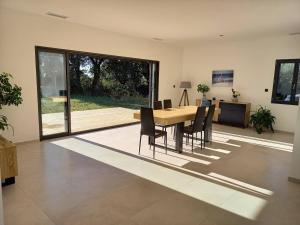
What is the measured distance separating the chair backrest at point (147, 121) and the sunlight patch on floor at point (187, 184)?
0.56m

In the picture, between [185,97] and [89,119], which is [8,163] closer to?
[89,119]

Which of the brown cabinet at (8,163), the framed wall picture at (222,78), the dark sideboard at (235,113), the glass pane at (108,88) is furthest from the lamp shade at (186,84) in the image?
the brown cabinet at (8,163)

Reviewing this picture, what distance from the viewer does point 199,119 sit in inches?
171

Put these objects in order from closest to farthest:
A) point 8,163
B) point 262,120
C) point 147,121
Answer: point 8,163 < point 147,121 < point 262,120

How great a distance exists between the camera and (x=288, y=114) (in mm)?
6172

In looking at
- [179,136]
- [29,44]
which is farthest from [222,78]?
[29,44]

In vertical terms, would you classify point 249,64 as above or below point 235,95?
above

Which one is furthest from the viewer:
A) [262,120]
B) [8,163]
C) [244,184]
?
[262,120]

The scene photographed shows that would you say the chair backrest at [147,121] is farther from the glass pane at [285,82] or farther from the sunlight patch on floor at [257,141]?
the glass pane at [285,82]

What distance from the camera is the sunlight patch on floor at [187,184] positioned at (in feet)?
8.36

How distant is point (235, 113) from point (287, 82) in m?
1.60

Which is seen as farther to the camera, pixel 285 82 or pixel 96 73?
pixel 96 73

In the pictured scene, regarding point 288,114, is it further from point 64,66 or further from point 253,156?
point 64,66

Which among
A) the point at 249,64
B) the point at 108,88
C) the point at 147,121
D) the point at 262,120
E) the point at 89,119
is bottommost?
the point at 89,119
